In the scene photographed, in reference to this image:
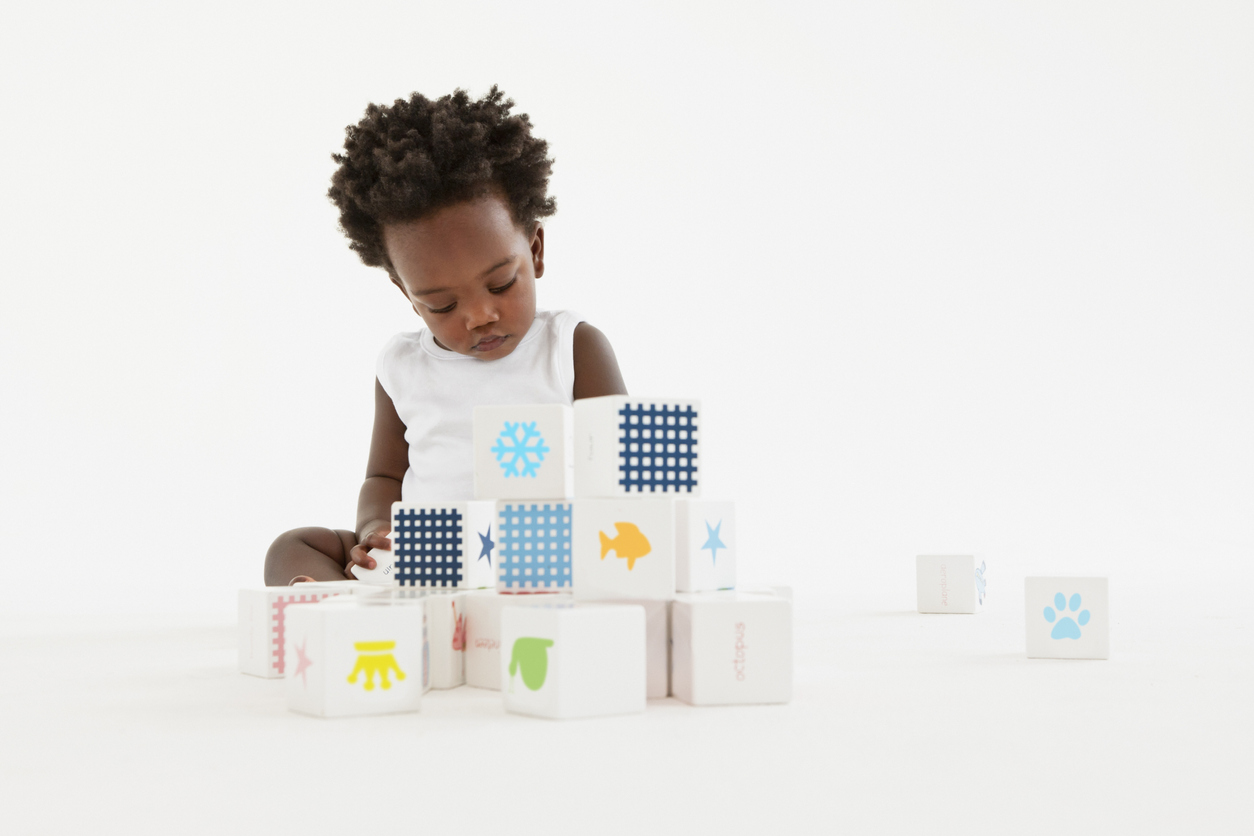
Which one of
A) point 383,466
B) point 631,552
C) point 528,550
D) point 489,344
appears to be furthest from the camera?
point 383,466

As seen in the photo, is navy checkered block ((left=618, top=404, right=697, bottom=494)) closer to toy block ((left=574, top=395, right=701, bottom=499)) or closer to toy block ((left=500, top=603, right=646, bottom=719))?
toy block ((left=574, top=395, right=701, bottom=499))

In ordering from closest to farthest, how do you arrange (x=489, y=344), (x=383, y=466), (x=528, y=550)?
(x=528, y=550) → (x=489, y=344) → (x=383, y=466)

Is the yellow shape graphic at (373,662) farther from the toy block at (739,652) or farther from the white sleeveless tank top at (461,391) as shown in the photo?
the white sleeveless tank top at (461,391)

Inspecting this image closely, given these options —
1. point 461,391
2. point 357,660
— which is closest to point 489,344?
point 461,391

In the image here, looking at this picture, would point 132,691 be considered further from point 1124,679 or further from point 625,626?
point 1124,679

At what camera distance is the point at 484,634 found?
4.13 feet

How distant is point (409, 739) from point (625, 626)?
233mm

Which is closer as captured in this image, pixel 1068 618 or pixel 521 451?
pixel 521 451

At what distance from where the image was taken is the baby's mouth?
203cm

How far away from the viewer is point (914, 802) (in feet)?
2.52

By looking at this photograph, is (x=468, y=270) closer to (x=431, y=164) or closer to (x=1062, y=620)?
(x=431, y=164)

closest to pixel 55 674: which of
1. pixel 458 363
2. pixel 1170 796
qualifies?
pixel 458 363

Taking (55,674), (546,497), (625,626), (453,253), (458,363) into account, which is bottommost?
(55,674)

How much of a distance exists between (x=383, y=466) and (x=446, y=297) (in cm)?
53
